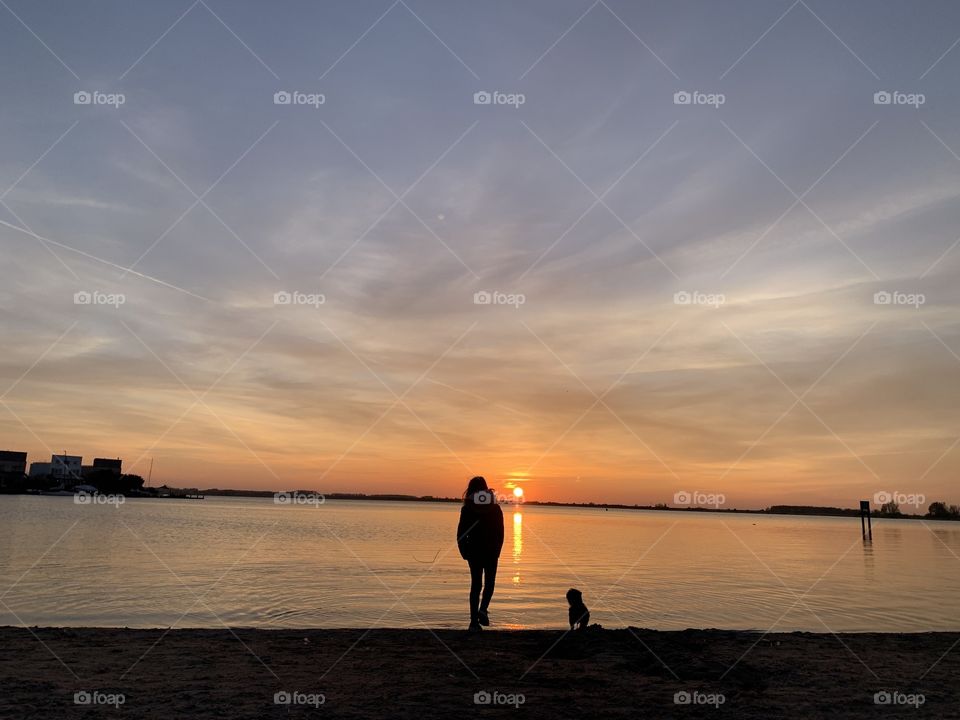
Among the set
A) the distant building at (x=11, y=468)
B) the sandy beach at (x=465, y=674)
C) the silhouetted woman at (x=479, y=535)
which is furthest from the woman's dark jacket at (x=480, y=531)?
the distant building at (x=11, y=468)

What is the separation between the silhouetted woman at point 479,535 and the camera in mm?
13586

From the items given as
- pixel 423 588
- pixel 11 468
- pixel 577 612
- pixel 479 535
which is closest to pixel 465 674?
pixel 577 612

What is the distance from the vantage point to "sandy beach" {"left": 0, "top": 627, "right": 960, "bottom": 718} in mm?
8078

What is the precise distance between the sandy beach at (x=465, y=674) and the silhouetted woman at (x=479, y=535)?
3.48 ft

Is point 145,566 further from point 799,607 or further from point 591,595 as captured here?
point 799,607

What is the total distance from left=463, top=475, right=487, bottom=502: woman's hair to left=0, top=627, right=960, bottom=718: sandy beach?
2.54m

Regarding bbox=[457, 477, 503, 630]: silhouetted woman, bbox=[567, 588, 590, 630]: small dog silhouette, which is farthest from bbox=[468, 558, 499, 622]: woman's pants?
bbox=[567, 588, 590, 630]: small dog silhouette

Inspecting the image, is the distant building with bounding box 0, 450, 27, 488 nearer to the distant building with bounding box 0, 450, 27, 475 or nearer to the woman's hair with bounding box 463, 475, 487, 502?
the distant building with bounding box 0, 450, 27, 475

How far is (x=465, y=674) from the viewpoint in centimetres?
966

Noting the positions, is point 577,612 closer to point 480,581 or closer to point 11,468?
point 480,581

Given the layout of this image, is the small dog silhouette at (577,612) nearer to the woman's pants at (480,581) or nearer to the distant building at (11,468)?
the woman's pants at (480,581)

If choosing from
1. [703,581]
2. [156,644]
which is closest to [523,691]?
[156,644]

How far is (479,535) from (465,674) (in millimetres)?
4030

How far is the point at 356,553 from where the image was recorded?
130 ft
